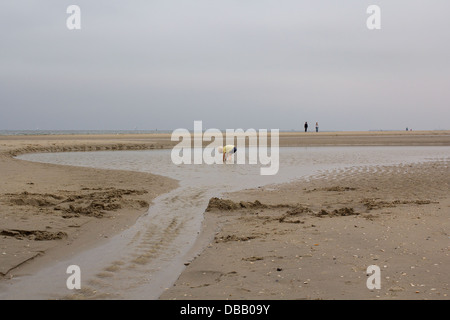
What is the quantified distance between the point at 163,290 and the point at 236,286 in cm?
82

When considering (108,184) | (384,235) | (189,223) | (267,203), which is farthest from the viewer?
(108,184)

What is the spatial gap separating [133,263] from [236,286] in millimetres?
1763

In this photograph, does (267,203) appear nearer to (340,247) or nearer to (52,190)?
(340,247)

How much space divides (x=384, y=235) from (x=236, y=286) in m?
2.95

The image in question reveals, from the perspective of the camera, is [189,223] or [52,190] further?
[52,190]

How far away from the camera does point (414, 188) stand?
12109 millimetres

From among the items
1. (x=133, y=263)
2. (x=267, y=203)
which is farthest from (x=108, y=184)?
(x=133, y=263)

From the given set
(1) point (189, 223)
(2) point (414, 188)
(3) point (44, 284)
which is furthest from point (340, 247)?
(2) point (414, 188)

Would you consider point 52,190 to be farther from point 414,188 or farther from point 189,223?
point 414,188

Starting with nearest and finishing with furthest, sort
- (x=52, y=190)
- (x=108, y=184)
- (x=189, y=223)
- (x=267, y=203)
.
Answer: (x=189, y=223)
(x=267, y=203)
(x=52, y=190)
(x=108, y=184)

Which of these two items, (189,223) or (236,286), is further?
(189,223)
